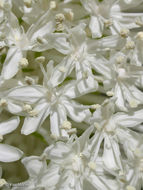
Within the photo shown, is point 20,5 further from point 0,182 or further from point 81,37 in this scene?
point 0,182

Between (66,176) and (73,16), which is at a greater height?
(73,16)

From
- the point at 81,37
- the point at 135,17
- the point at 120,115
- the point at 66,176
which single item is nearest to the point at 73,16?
the point at 81,37

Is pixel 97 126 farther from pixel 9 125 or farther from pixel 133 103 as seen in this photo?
pixel 9 125

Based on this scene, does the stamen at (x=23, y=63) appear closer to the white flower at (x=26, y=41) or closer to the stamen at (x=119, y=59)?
the white flower at (x=26, y=41)

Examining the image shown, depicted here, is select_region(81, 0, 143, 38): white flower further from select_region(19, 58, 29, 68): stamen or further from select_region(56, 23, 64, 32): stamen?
select_region(19, 58, 29, 68): stamen

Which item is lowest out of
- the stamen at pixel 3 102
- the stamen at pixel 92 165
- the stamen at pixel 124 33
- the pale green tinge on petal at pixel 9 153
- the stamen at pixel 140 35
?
the stamen at pixel 92 165

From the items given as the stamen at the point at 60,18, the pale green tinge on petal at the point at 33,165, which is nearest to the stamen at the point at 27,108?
the pale green tinge on petal at the point at 33,165

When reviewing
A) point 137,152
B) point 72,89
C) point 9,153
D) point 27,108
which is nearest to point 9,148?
point 9,153
